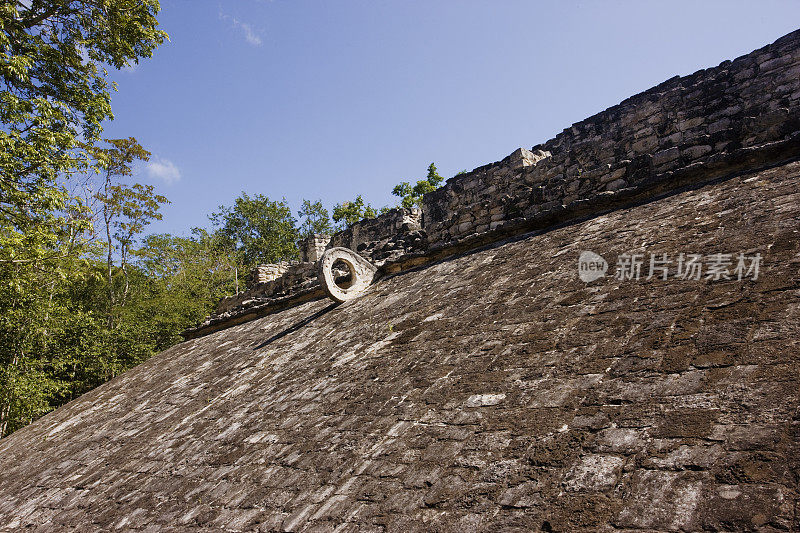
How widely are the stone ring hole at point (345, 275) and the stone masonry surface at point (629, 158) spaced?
0.35 meters

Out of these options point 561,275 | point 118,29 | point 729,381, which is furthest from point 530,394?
point 118,29

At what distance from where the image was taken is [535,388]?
104 inches

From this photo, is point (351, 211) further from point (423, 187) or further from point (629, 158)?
point (629, 158)

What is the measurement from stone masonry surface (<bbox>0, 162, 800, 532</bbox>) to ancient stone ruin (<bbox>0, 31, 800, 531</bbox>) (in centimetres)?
1

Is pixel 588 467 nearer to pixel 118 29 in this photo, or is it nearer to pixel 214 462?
pixel 214 462

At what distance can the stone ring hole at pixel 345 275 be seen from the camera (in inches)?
280

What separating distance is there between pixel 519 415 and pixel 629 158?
261 inches

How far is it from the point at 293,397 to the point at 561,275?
2595mm

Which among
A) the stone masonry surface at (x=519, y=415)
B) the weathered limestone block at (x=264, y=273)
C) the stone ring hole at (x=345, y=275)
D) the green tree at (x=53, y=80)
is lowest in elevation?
the stone masonry surface at (x=519, y=415)

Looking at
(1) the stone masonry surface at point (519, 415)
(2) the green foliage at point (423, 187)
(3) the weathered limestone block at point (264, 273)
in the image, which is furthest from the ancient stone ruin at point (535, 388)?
(2) the green foliage at point (423, 187)

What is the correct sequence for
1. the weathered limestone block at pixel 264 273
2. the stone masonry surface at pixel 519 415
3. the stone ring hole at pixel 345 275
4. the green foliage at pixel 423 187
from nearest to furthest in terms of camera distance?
1. the stone masonry surface at pixel 519 415
2. the stone ring hole at pixel 345 275
3. the weathered limestone block at pixel 264 273
4. the green foliage at pixel 423 187

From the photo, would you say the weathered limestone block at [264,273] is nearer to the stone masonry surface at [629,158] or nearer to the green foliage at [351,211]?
the stone masonry surface at [629,158]

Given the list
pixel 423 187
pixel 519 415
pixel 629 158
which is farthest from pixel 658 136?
pixel 423 187

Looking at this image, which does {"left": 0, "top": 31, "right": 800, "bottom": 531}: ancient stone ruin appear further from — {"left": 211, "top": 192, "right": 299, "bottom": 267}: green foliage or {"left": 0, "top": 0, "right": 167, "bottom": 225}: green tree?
{"left": 211, "top": 192, "right": 299, "bottom": 267}: green foliage
